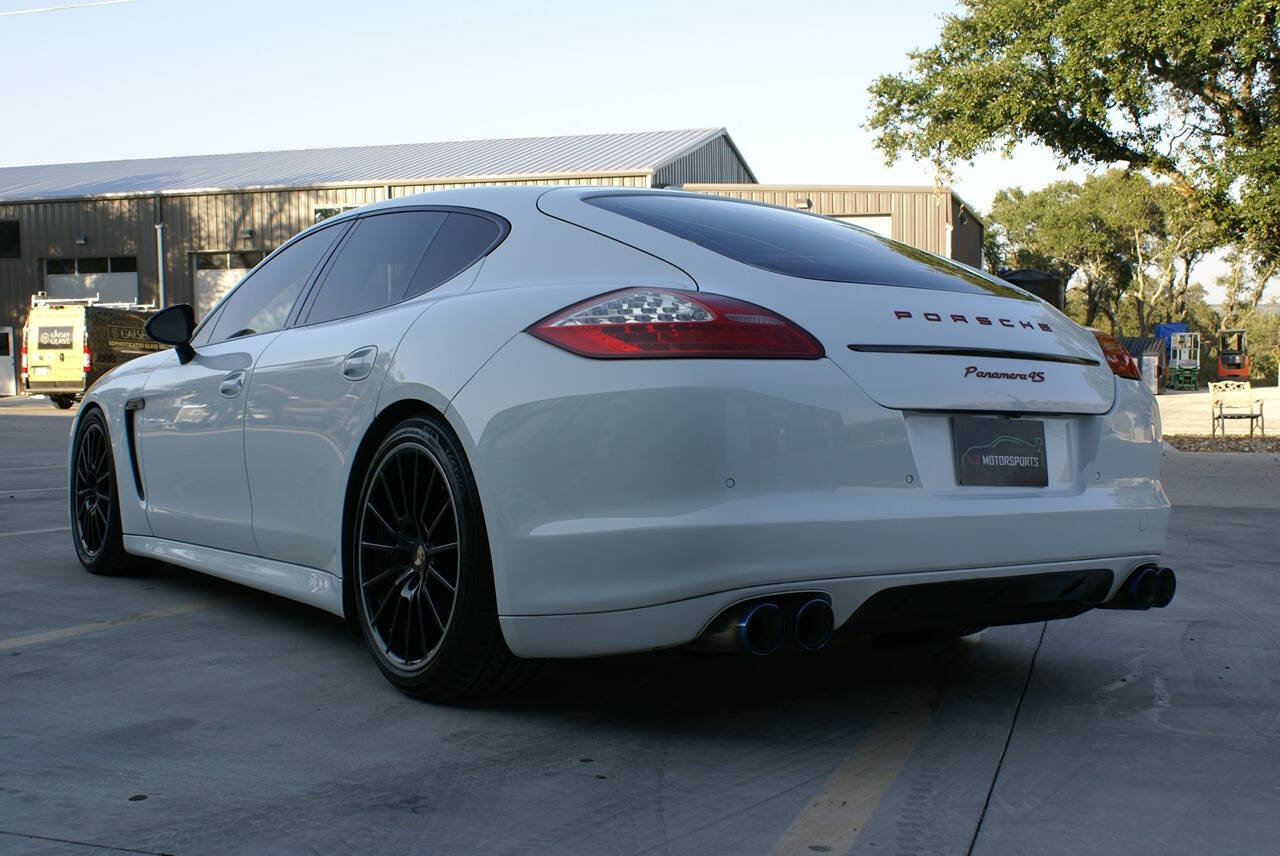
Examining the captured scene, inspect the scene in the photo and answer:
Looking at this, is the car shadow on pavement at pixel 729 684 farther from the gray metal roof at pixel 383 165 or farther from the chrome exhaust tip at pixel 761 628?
the gray metal roof at pixel 383 165

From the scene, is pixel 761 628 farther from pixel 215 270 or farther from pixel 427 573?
pixel 215 270

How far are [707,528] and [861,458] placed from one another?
0.44 meters

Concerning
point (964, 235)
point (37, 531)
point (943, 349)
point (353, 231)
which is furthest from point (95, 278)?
point (943, 349)

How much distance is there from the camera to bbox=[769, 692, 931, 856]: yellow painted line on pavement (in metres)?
2.59

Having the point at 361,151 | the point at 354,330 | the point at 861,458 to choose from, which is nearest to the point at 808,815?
the point at 861,458

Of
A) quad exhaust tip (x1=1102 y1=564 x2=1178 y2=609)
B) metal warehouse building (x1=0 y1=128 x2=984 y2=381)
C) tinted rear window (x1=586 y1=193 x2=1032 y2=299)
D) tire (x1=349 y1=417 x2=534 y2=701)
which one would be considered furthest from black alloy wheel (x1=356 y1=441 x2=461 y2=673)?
metal warehouse building (x1=0 y1=128 x2=984 y2=381)

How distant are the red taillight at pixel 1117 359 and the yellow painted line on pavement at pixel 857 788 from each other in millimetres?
1143

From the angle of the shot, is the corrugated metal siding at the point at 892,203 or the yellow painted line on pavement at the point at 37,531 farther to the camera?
the corrugated metal siding at the point at 892,203

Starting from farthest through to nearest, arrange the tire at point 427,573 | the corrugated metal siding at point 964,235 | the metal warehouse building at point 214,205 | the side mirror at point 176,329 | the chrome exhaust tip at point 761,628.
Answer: the metal warehouse building at point 214,205, the corrugated metal siding at point 964,235, the side mirror at point 176,329, the tire at point 427,573, the chrome exhaust tip at point 761,628

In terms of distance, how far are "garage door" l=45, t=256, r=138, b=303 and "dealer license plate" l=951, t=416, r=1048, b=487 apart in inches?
1584

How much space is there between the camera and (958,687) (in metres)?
3.92

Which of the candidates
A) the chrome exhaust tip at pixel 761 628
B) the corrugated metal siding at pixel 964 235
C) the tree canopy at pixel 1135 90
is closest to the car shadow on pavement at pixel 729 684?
the chrome exhaust tip at pixel 761 628

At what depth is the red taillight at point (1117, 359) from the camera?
3.84 meters

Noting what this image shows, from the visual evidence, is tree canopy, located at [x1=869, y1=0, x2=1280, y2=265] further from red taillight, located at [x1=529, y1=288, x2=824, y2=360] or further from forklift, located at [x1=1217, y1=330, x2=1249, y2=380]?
forklift, located at [x1=1217, y1=330, x2=1249, y2=380]
